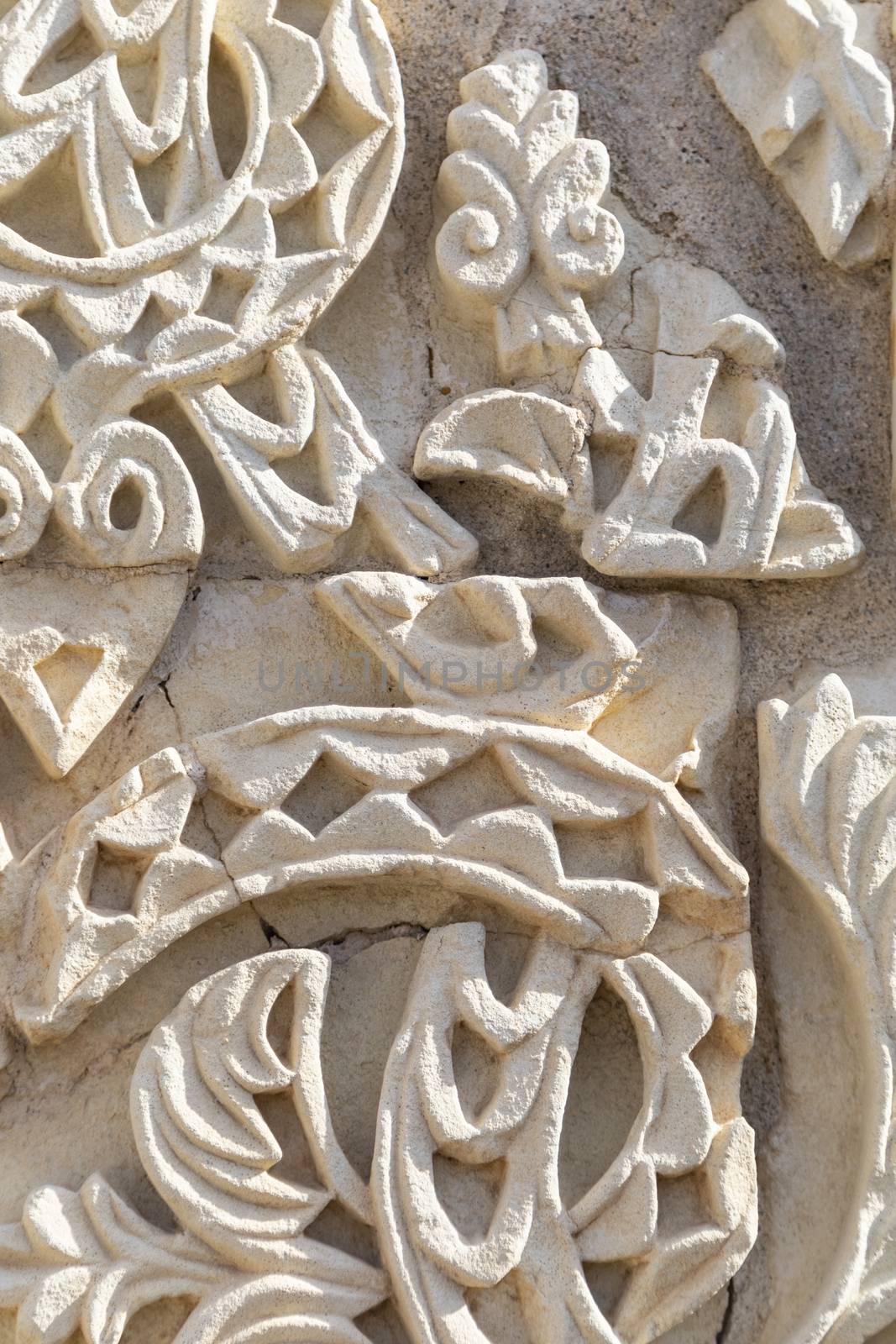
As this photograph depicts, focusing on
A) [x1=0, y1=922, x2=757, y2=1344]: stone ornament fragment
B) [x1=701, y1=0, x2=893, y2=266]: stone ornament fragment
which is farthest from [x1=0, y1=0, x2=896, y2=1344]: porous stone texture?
[x1=701, y1=0, x2=893, y2=266]: stone ornament fragment

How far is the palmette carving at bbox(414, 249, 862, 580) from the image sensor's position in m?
1.57

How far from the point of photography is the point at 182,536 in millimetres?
1505

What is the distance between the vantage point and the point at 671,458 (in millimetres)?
1591

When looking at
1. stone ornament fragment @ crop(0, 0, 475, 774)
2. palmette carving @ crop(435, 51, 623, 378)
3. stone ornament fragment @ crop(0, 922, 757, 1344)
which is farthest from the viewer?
palmette carving @ crop(435, 51, 623, 378)

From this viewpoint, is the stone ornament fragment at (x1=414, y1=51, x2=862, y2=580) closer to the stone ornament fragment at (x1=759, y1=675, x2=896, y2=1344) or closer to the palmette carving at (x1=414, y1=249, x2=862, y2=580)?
the palmette carving at (x1=414, y1=249, x2=862, y2=580)

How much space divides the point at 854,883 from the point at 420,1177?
52 cm

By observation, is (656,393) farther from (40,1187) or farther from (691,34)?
(40,1187)

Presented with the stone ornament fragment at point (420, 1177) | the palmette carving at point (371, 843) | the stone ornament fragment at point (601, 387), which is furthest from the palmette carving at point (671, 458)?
the stone ornament fragment at point (420, 1177)

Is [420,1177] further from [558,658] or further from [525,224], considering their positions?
[525,224]

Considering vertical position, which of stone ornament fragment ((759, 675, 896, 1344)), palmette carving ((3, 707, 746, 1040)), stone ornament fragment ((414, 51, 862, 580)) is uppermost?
stone ornament fragment ((414, 51, 862, 580))

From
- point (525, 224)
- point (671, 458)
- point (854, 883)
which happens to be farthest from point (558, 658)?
point (525, 224)

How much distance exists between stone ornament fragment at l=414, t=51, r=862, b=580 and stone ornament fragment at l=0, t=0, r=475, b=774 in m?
0.10

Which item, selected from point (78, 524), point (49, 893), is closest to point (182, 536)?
point (78, 524)

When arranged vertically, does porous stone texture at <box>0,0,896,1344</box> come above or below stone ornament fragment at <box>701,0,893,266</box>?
below
